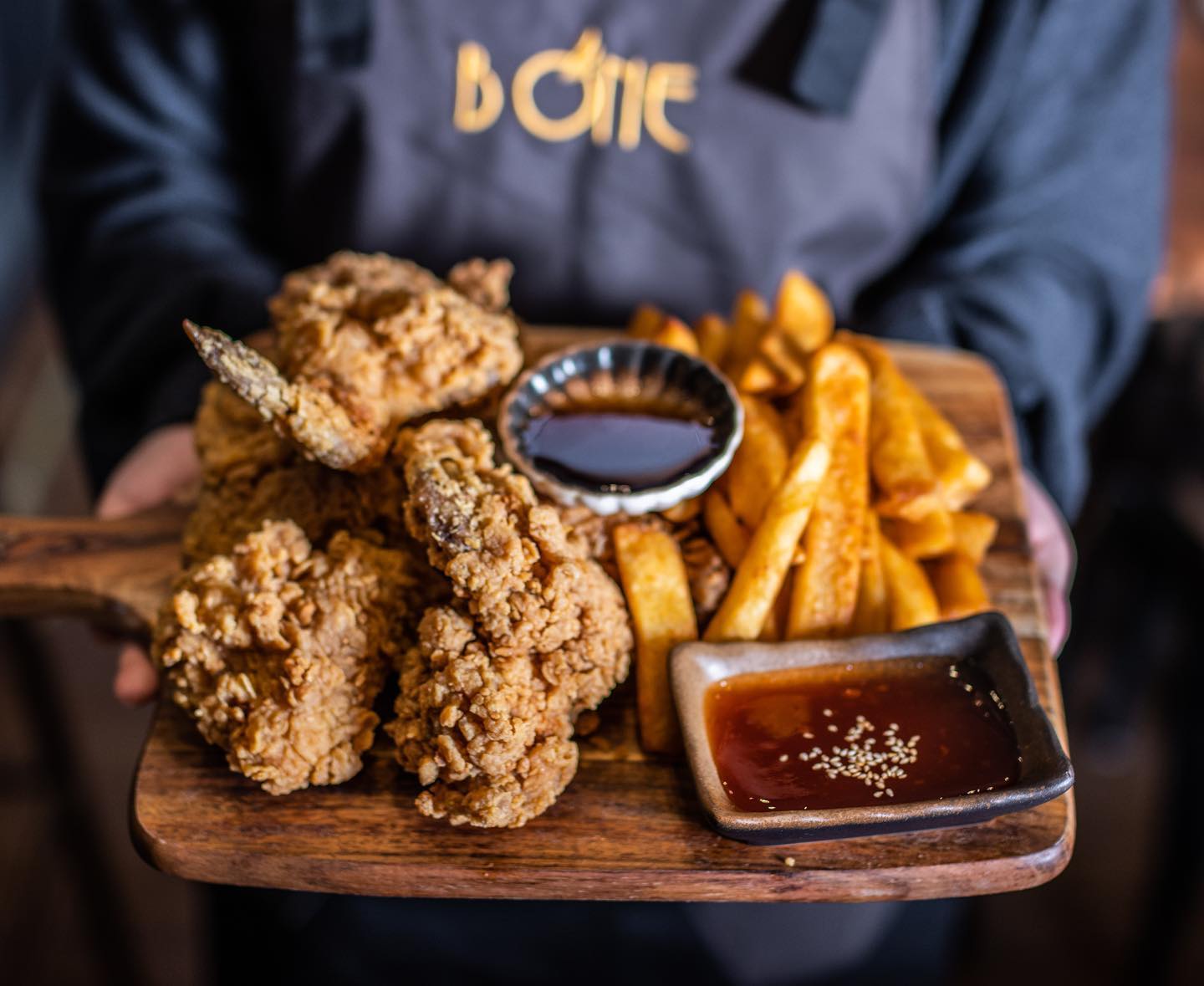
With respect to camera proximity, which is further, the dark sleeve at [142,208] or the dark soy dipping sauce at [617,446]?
the dark sleeve at [142,208]

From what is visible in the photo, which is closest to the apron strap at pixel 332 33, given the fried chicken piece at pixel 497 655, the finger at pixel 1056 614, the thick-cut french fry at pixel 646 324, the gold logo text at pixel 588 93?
the gold logo text at pixel 588 93

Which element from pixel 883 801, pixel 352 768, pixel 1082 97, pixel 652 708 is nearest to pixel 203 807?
pixel 352 768

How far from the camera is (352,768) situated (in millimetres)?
2146

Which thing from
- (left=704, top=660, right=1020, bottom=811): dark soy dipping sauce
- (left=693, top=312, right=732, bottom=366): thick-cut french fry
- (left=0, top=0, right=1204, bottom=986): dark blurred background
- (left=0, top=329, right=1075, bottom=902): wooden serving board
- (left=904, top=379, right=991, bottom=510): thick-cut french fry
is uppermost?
(left=693, top=312, right=732, bottom=366): thick-cut french fry

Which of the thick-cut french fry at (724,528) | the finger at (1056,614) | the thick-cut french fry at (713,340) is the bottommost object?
the finger at (1056,614)

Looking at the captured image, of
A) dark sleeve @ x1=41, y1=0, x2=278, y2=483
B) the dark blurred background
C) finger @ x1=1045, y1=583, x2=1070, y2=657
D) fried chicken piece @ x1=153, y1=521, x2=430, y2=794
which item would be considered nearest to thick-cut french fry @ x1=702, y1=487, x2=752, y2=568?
fried chicken piece @ x1=153, y1=521, x2=430, y2=794

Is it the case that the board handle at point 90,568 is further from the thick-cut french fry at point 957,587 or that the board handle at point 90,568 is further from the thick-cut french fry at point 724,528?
the thick-cut french fry at point 957,587

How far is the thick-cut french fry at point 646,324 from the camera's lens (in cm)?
281

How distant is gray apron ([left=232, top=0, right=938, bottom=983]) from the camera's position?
303cm

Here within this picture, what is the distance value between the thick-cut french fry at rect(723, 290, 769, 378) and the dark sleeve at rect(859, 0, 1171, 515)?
0.67 m

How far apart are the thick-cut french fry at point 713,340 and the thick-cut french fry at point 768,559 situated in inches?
22.4

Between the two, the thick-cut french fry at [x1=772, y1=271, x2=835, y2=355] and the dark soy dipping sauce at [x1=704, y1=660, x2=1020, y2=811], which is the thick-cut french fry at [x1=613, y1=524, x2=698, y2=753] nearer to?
the dark soy dipping sauce at [x1=704, y1=660, x2=1020, y2=811]

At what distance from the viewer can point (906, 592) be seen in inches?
93.2

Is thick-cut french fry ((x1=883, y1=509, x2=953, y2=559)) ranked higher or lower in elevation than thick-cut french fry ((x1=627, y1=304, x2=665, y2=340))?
lower
